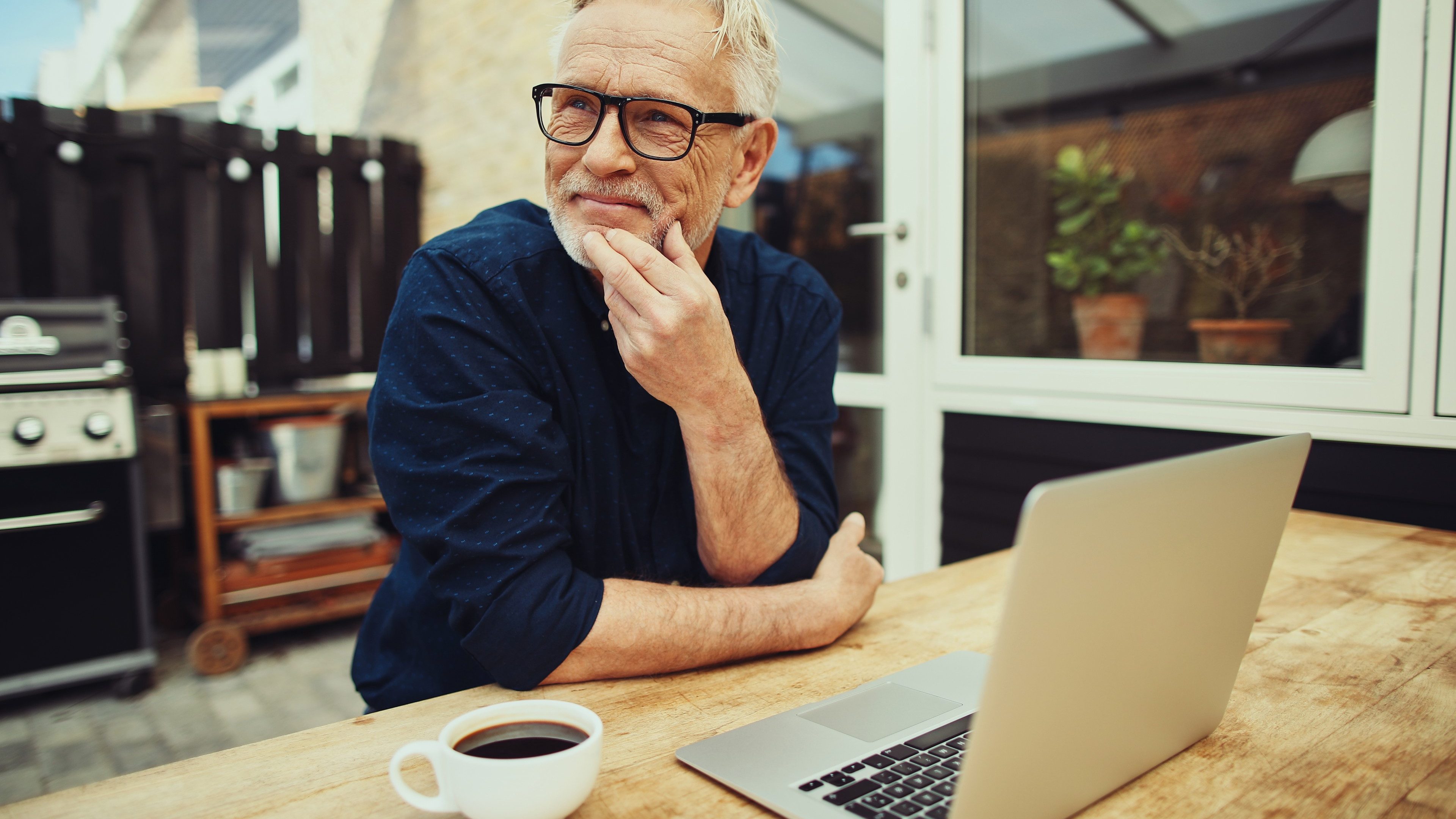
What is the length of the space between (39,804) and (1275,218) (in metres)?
2.66

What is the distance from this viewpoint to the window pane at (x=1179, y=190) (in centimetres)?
191

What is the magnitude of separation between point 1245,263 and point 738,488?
1.89 m

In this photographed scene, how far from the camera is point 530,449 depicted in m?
0.88

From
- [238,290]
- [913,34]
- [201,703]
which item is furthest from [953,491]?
[238,290]

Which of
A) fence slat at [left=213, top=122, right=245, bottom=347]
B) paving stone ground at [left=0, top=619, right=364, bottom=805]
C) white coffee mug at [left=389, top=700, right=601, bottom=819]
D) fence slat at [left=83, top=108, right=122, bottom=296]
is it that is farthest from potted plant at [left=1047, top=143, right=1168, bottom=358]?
fence slat at [left=83, top=108, right=122, bottom=296]

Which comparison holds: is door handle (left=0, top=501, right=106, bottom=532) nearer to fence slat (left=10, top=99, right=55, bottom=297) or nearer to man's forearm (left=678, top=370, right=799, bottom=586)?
fence slat (left=10, top=99, right=55, bottom=297)

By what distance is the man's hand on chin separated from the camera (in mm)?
894

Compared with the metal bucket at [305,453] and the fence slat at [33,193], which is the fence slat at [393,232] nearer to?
the metal bucket at [305,453]

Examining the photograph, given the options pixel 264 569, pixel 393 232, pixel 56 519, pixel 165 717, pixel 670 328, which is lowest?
pixel 165 717

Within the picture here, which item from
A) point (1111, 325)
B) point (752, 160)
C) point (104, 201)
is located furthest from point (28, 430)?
point (1111, 325)

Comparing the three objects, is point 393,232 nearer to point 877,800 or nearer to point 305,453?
point 305,453

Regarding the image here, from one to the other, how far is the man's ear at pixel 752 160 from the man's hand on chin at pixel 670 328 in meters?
0.30

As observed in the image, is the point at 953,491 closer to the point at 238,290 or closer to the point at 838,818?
the point at 838,818

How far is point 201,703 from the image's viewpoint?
2.47 m
